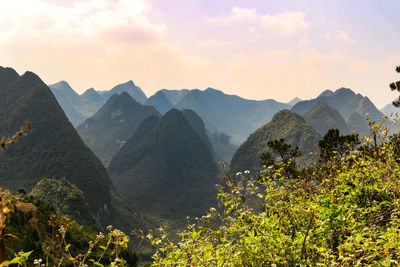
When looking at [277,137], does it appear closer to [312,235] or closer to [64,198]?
[64,198]

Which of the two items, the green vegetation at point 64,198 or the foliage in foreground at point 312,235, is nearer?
the foliage in foreground at point 312,235

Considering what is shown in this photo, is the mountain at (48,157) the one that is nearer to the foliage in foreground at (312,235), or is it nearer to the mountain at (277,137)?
the mountain at (277,137)

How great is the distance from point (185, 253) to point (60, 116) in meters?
140

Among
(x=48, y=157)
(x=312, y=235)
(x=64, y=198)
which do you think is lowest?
(x=64, y=198)

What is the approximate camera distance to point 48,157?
351 feet

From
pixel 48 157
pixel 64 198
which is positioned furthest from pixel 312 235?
pixel 48 157

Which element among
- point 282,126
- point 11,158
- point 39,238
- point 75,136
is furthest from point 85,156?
point 282,126

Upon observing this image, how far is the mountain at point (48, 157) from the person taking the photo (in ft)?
331

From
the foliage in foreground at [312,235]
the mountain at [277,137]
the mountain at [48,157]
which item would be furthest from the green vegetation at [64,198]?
the mountain at [277,137]

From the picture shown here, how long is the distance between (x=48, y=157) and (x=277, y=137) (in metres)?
123

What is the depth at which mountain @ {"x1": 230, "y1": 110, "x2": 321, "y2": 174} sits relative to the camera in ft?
487

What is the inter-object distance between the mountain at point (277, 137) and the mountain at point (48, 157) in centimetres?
8023

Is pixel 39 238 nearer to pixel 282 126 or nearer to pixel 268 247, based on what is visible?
pixel 268 247

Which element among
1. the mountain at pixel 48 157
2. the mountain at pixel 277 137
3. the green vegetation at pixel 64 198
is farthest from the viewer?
the mountain at pixel 277 137
